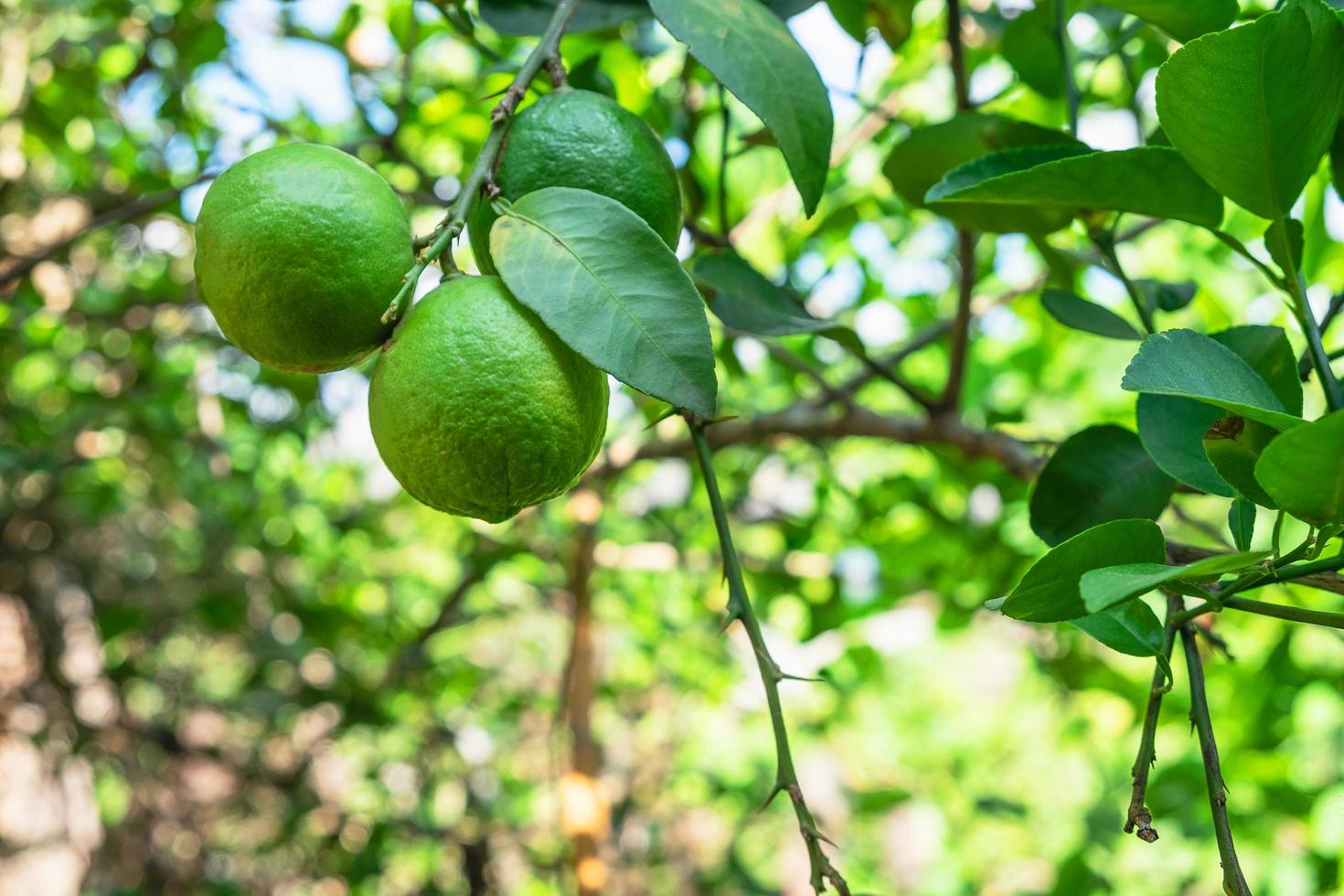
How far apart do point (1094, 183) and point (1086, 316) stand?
20cm

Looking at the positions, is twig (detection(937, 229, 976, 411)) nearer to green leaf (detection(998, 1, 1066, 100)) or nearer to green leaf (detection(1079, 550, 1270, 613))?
green leaf (detection(998, 1, 1066, 100))

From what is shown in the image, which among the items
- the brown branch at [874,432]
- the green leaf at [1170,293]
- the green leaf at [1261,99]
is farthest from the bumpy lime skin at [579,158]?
the brown branch at [874,432]

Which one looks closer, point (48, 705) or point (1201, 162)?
point (1201, 162)

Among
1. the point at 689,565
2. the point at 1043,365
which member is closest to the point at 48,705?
the point at 689,565

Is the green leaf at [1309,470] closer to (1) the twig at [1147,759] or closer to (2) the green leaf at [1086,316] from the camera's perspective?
(1) the twig at [1147,759]

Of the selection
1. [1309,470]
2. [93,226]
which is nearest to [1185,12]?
[1309,470]

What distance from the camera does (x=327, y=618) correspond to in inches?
68.6

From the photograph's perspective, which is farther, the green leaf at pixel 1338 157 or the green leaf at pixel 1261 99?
the green leaf at pixel 1338 157

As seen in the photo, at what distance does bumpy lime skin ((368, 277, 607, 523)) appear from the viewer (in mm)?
501

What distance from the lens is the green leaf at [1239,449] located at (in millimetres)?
451

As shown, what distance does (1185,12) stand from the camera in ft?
1.97

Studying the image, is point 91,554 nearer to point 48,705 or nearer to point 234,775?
point 48,705

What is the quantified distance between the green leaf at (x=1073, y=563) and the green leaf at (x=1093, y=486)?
19 centimetres

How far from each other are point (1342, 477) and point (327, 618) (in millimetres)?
1589
